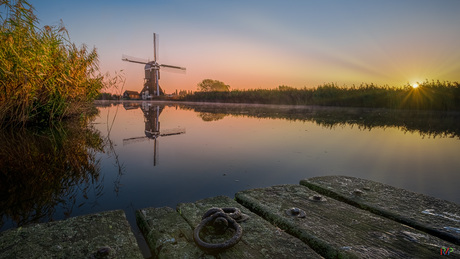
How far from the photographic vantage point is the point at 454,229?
4.83 ft

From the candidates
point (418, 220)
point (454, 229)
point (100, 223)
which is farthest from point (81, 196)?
point (454, 229)

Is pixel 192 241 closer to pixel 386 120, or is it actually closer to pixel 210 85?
pixel 386 120

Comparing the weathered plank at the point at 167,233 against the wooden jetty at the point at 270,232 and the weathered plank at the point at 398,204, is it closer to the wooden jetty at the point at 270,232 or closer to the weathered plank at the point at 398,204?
the wooden jetty at the point at 270,232

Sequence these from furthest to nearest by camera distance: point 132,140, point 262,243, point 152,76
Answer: point 152,76 < point 132,140 < point 262,243

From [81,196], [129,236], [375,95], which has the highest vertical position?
[375,95]

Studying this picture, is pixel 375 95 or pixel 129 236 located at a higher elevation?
pixel 375 95

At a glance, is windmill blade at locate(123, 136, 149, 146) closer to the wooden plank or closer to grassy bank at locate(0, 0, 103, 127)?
grassy bank at locate(0, 0, 103, 127)

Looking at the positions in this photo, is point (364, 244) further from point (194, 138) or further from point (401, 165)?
point (194, 138)

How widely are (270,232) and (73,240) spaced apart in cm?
114

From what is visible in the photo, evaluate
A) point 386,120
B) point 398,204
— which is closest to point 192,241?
point 398,204

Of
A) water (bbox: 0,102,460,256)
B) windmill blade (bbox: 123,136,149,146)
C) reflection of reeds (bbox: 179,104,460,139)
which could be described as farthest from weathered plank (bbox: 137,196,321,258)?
reflection of reeds (bbox: 179,104,460,139)

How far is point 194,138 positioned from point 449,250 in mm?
4695

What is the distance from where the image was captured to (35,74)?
14.4ft

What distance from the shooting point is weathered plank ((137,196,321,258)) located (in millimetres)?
1229
